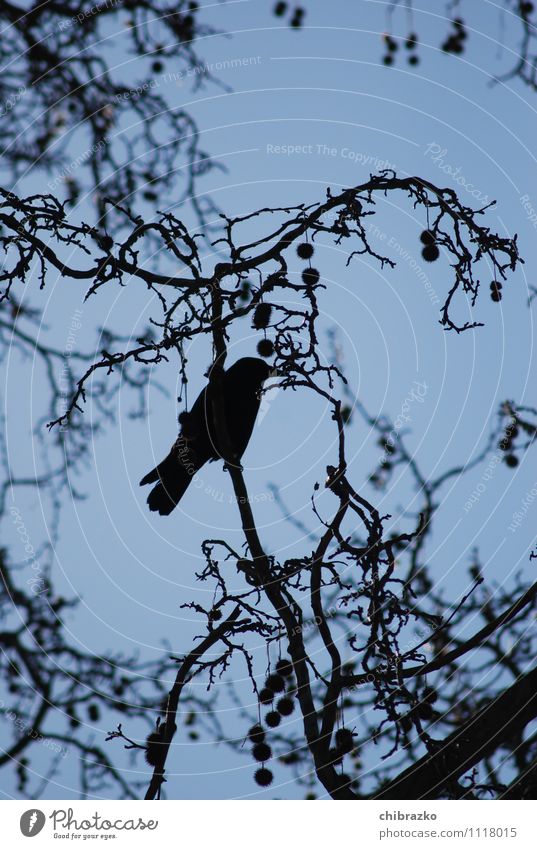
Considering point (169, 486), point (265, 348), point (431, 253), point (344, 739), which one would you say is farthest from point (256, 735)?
point (431, 253)

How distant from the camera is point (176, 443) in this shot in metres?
3.21

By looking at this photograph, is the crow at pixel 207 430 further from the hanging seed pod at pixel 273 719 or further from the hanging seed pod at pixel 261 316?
the hanging seed pod at pixel 273 719

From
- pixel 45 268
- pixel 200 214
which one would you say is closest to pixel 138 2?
pixel 200 214

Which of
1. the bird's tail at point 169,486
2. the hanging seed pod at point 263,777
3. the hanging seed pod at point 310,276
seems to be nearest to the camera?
the hanging seed pod at point 263,777

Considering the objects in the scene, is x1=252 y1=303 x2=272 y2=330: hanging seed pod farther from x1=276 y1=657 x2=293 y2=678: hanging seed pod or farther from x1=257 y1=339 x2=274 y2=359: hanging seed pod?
x1=276 y1=657 x2=293 y2=678: hanging seed pod

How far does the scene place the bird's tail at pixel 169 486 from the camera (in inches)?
123

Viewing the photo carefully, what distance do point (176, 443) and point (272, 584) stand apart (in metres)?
1.18

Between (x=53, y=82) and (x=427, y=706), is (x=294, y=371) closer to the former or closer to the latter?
(x=427, y=706)

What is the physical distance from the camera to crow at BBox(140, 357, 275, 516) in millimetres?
3137

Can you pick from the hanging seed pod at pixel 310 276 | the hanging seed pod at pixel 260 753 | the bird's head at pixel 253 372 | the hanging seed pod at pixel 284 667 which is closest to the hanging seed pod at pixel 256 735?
the hanging seed pod at pixel 260 753

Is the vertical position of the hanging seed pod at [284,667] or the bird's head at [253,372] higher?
the bird's head at [253,372]

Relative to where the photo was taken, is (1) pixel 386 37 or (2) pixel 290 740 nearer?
(2) pixel 290 740

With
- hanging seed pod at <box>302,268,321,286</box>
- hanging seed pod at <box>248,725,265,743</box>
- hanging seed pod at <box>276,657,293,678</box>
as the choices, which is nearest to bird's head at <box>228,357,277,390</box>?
hanging seed pod at <box>302,268,321,286</box>

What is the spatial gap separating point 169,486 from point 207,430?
33 cm
